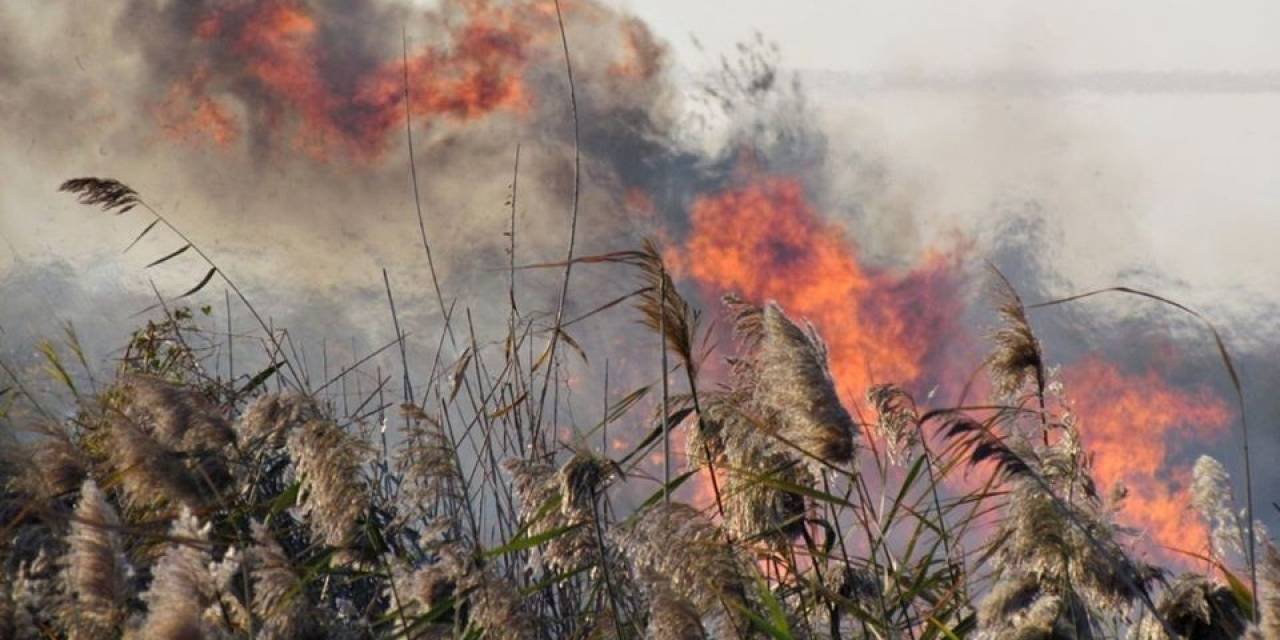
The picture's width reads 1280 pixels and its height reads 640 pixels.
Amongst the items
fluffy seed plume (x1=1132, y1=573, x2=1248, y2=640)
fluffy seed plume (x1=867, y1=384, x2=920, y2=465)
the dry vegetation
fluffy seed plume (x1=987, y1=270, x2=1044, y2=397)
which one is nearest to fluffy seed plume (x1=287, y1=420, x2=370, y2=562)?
the dry vegetation

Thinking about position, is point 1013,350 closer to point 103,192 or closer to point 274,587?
point 274,587

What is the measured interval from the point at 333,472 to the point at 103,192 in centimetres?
168

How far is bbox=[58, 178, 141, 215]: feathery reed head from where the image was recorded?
12.5 feet

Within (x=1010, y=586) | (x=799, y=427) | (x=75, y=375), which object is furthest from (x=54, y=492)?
(x=75, y=375)

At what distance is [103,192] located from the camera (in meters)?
3.87

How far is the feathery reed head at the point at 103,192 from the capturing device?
3.82 m

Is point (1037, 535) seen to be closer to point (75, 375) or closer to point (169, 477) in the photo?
point (169, 477)

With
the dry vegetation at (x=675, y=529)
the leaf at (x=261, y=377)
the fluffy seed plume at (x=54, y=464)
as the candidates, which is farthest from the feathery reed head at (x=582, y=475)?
the leaf at (x=261, y=377)

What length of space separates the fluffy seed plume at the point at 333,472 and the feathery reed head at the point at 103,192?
1.56 metres

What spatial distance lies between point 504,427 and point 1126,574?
1.84 metres

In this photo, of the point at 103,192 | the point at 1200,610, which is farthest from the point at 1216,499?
the point at 103,192

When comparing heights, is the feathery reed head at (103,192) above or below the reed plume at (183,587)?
above

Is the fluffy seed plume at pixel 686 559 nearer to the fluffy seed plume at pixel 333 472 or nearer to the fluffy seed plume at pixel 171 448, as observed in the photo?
the fluffy seed plume at pixel 333 472

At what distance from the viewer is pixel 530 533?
103 inches
